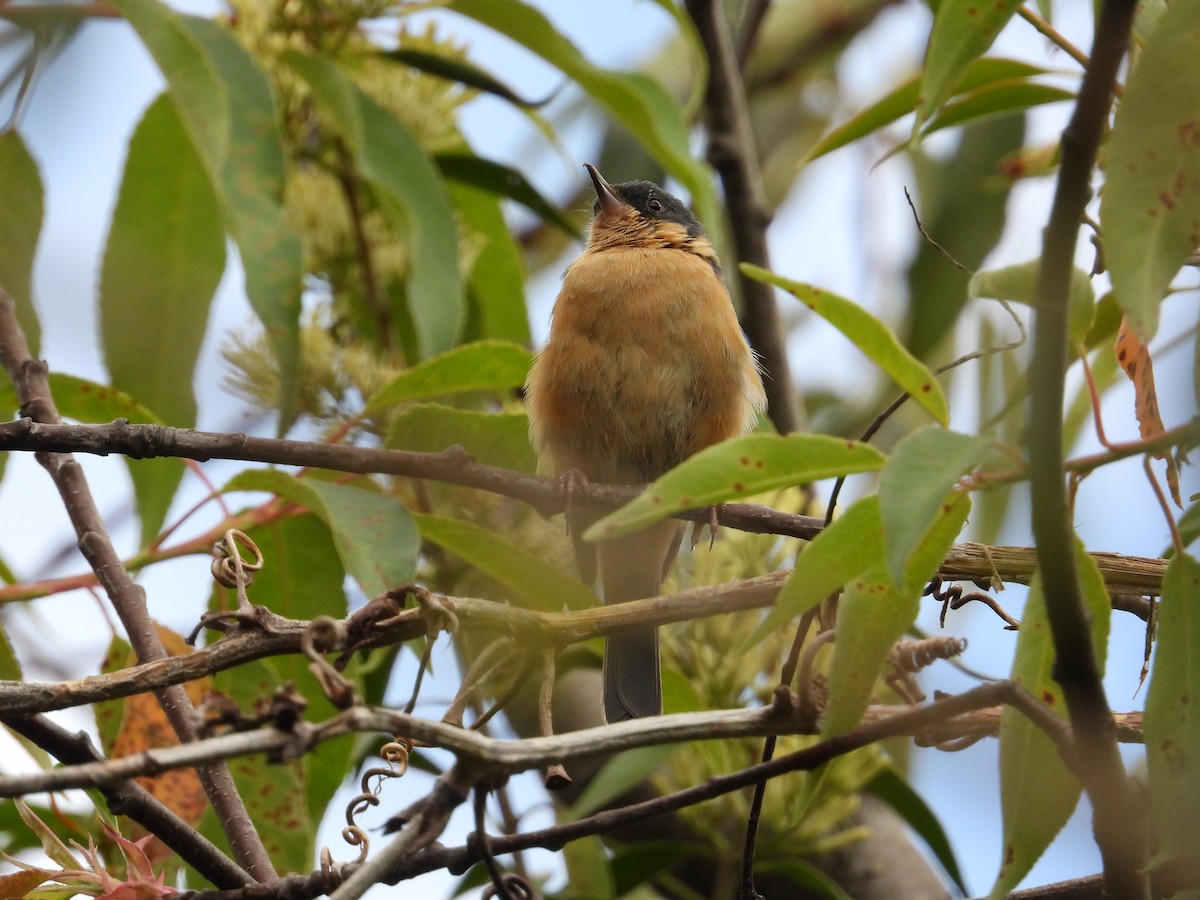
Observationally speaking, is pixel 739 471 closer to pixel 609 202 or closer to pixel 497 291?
pixel 497 291

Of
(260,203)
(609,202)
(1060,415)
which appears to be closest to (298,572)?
(260,203)

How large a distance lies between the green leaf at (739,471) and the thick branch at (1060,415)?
0.28 meters

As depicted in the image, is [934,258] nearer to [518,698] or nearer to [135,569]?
[518,698]

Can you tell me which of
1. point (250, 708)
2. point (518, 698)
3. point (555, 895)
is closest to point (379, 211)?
point (518, 698)

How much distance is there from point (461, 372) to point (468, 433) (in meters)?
0.14

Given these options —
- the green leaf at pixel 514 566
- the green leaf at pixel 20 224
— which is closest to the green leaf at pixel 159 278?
the green leaf at pixel 20 224

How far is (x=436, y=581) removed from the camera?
12.1 ft

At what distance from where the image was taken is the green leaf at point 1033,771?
1.47m

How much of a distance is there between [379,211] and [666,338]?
101 cm

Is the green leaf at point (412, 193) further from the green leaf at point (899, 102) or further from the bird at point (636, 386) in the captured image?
the green leaf at point (899, 102)

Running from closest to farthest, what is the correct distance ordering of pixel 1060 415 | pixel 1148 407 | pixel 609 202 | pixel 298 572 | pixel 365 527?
1. pixel 1060 415
2. pixel 1148 407
3. pixel 365 527
4. pixel 298 572
5. pixel 609 202

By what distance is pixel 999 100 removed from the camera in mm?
2850

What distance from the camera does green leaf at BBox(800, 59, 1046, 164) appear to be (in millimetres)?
2766

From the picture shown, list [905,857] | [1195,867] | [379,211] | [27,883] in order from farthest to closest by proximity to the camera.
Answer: [379,211] < [905,857] < [27,883] < [1195,867]
